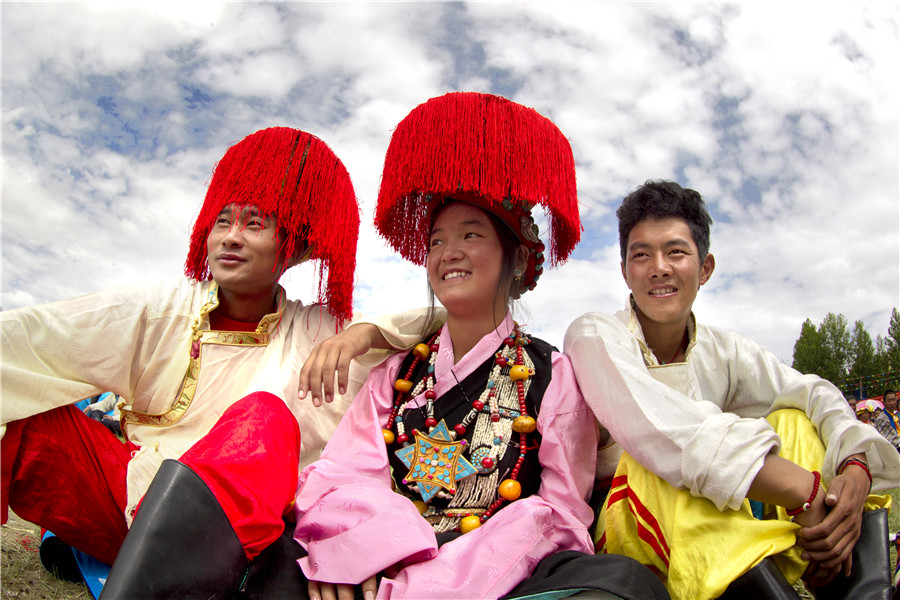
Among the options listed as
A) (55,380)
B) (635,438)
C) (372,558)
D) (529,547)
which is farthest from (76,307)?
(635,438)

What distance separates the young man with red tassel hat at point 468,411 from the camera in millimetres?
1812

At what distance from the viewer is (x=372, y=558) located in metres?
1.74

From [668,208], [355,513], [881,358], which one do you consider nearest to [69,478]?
[355,513]

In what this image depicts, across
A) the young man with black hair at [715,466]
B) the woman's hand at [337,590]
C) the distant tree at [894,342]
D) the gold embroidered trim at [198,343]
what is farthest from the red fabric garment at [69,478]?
the distant tree at [894,342]

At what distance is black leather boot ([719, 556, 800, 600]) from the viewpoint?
1.68 m

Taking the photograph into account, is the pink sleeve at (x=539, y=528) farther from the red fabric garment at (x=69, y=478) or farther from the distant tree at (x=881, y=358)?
the distant tree at (x=881, y=358)

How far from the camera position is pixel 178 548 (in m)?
1.53

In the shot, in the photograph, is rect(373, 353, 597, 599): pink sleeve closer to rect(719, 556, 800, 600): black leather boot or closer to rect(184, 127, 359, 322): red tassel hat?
rect(719, 556, 800, 600): black leather boot

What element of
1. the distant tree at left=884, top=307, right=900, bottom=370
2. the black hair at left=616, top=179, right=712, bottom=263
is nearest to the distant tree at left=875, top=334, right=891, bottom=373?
the distant tree at left=884, top=307, right=900, bottom=370

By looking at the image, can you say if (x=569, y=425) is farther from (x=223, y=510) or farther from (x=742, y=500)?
(x=223, y=510)

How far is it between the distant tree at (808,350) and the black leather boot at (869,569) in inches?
1570

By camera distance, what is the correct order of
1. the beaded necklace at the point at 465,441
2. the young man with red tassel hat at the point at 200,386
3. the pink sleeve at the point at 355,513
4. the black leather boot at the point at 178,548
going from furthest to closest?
the beaded necklace at the point at 465,441
the pink sleeve at the point at 355,513
the young man with red tassel hat at the point at 200,386
the black leather boot at the point at 178,548

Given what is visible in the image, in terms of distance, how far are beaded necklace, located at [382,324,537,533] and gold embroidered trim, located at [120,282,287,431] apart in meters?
0.69

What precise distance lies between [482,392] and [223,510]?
1.04m
